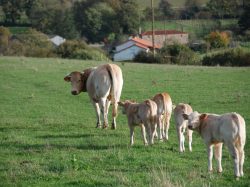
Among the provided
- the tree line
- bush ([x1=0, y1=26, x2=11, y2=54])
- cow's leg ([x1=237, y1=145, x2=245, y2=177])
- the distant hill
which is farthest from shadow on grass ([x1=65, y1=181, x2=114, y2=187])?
the distant hill

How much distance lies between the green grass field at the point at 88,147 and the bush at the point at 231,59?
92.6 ft

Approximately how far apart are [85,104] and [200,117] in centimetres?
1382

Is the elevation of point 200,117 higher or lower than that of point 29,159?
higher

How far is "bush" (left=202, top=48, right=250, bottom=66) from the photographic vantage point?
59184 mm

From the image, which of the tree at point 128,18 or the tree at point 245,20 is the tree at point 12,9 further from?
the tree at point 245,20

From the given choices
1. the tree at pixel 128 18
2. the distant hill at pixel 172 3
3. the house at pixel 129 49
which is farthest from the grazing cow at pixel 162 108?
the distant hill at pixel 172 3

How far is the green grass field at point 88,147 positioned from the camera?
11.0 metres

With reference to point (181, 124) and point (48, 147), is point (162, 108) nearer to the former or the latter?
point (181, 124)

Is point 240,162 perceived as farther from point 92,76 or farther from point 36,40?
point 36,40

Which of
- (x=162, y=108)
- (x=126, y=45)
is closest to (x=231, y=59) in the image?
(x=126, y=45)

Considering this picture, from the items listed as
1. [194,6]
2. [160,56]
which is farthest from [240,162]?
[194,6]

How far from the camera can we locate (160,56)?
6538 centimetres

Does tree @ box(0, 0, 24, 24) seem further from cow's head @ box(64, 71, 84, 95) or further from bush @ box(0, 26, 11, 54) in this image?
cow's head @ box(64, 71, 84, 95)

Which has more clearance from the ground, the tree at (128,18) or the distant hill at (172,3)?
the distant hill at (172,3)
